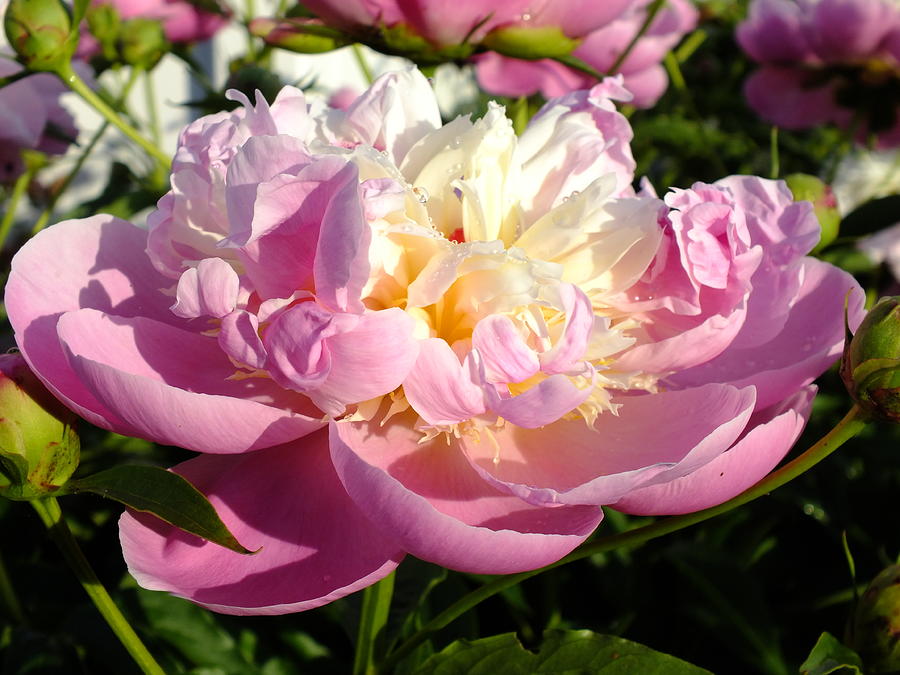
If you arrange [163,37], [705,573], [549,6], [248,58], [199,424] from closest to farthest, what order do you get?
[199,424] < [549,6] < [705,573] < [163,37] < [248,58]

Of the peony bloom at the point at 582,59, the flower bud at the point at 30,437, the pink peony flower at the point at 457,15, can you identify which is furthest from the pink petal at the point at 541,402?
the peony bloom at the point at 582,59

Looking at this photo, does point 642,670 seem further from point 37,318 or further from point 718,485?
point 37,318

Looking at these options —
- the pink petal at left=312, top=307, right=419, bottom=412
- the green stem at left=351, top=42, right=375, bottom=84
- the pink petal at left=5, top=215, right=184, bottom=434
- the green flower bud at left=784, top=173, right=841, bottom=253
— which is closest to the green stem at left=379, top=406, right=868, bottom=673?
the pink petal at left=312, top=307, right=419, bottom=412

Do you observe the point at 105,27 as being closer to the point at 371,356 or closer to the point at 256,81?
the point at 256,81

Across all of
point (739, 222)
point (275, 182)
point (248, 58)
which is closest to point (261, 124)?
point (275, 182)

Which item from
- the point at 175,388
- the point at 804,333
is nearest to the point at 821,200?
the point at 804,333

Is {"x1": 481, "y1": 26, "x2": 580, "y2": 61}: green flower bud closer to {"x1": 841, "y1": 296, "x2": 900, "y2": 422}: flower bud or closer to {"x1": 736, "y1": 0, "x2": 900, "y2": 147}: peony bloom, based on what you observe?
{"x1": 841, "y1": 296, "x2": 900, "y2": 422}: flower bud
